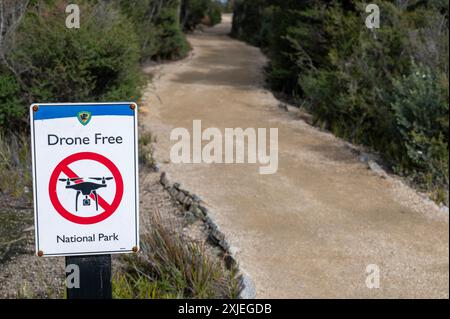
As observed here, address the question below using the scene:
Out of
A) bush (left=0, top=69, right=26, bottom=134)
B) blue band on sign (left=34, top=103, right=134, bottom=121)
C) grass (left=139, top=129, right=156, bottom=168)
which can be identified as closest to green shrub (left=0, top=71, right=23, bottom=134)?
bush (left=0, top=69, right=26, bottom=134)

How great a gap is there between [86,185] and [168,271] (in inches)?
Result: 93.8

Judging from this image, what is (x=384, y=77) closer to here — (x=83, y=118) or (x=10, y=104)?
(x=10, y=104)

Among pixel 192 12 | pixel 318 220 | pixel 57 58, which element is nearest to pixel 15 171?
pixel 57 58

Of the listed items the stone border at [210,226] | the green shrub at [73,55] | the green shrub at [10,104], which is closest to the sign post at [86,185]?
the stone border at [210,226]

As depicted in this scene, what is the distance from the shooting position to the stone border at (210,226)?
202 inches

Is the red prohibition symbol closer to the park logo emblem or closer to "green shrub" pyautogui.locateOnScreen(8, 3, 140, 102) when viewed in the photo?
the park logo emblem

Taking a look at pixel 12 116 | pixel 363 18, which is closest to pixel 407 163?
pixel 363 18

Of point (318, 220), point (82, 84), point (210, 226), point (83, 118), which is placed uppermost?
point (83, 118)

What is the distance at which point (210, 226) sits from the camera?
6203mm

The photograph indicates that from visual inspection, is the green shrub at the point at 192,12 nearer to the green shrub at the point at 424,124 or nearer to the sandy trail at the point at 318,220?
the sandy trail at the point at 318,220

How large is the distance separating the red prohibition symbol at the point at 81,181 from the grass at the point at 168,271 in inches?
81.7

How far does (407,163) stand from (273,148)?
186 centimetres

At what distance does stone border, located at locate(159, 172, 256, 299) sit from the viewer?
202 inches
